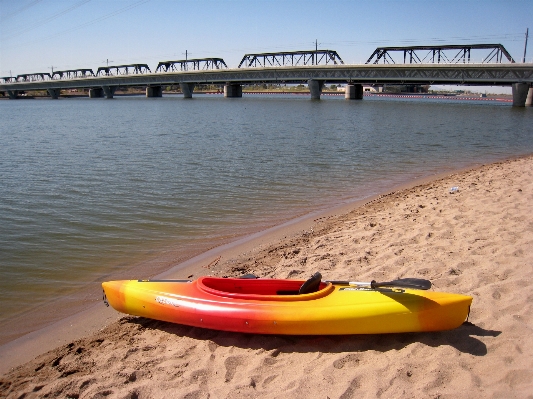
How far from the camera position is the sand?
347 cm

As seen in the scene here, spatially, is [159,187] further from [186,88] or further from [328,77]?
[186,88]

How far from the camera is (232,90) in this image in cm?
9456

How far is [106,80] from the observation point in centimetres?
10212

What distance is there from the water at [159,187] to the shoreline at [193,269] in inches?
15.9

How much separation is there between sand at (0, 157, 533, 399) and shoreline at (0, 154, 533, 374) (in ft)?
0.18

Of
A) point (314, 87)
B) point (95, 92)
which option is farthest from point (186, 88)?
point (95, 92)

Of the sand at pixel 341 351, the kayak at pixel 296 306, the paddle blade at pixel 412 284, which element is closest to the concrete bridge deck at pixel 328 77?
the sand at pixel 341 351

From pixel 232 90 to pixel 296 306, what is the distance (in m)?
94.1

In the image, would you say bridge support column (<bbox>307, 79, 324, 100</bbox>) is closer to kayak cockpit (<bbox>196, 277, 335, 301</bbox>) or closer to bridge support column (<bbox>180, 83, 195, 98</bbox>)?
bridge support column (<bbox>180, 83, 195, 98</bbox>)

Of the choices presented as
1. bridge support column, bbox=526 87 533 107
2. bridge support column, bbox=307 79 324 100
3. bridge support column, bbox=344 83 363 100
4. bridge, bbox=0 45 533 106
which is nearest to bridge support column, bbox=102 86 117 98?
bridge, bbox=0 45 533 106

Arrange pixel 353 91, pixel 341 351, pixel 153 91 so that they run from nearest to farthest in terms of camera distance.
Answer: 1. pixel 341 351
2. pixel 353 91
3. pixel 153 91

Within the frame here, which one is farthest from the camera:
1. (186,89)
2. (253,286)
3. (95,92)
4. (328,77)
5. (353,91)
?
(95,92)

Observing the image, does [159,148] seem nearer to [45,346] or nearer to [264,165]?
[264,165]

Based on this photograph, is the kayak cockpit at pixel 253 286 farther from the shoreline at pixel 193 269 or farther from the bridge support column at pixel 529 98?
the bridge support column at pixel 529 98
